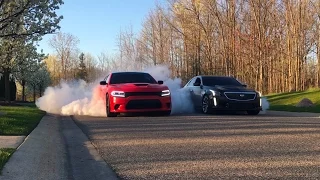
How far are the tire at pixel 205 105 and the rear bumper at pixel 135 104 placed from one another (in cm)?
211

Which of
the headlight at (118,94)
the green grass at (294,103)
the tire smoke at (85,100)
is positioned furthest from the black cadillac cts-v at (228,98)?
the green grass at (294,103)

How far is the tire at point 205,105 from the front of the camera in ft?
47.5

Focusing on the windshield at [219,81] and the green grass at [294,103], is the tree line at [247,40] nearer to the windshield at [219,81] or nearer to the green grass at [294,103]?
the green grass at [294,103]

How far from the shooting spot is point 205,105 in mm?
14781

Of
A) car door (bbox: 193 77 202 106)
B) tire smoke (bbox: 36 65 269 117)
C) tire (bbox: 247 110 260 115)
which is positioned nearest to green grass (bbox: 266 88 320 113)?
tire smoke (bbox: 36 65 269 117)

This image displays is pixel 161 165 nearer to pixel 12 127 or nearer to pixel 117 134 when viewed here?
pixel 117 134

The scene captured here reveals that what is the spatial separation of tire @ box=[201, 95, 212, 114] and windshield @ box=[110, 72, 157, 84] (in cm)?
186

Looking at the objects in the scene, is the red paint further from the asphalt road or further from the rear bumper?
the asphalt road

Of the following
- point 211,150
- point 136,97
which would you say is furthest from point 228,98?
point 211,150

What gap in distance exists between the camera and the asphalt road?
524 cm

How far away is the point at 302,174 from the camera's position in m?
5.02

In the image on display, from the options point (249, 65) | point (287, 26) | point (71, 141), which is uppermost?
point (287, 26)

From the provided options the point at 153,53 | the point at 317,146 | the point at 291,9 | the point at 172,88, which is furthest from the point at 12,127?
the point at 153,53

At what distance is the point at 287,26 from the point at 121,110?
24.5 m
